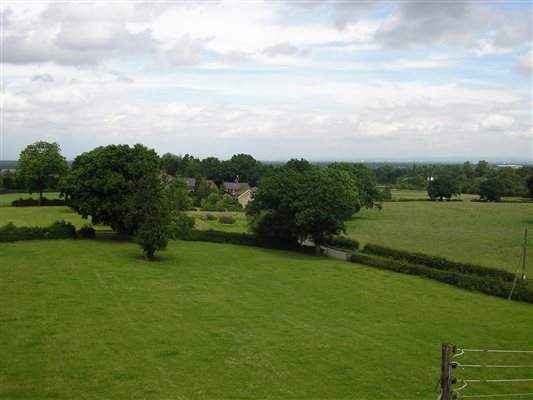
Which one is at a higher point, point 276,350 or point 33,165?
point 33,165

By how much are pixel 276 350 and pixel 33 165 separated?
2958 inches

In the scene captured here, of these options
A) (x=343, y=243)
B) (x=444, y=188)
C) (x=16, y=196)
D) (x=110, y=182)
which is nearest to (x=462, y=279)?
(x=343, y=243)

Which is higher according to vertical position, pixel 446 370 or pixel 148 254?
pixel 446 370

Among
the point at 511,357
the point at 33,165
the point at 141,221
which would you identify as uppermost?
the point at 33,165

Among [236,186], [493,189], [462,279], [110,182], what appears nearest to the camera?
[462,279]

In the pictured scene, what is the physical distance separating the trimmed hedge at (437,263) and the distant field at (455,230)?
114 inches

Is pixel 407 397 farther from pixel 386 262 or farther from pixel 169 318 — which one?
pixel 386 262

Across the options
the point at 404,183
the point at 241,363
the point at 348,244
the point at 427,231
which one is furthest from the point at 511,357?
the point at 404,183

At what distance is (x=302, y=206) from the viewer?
53.5m

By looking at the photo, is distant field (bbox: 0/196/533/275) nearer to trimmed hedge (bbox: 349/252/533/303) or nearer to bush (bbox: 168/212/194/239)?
trimmed hedge (bbox: 349/252/533/303)

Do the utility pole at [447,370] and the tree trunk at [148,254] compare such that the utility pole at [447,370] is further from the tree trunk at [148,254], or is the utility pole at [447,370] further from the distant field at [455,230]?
the tree trunk at [148,254]

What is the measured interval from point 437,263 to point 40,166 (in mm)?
69862

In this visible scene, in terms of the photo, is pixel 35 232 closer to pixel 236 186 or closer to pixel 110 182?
pixel 110 182

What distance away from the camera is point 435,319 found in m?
31.6
